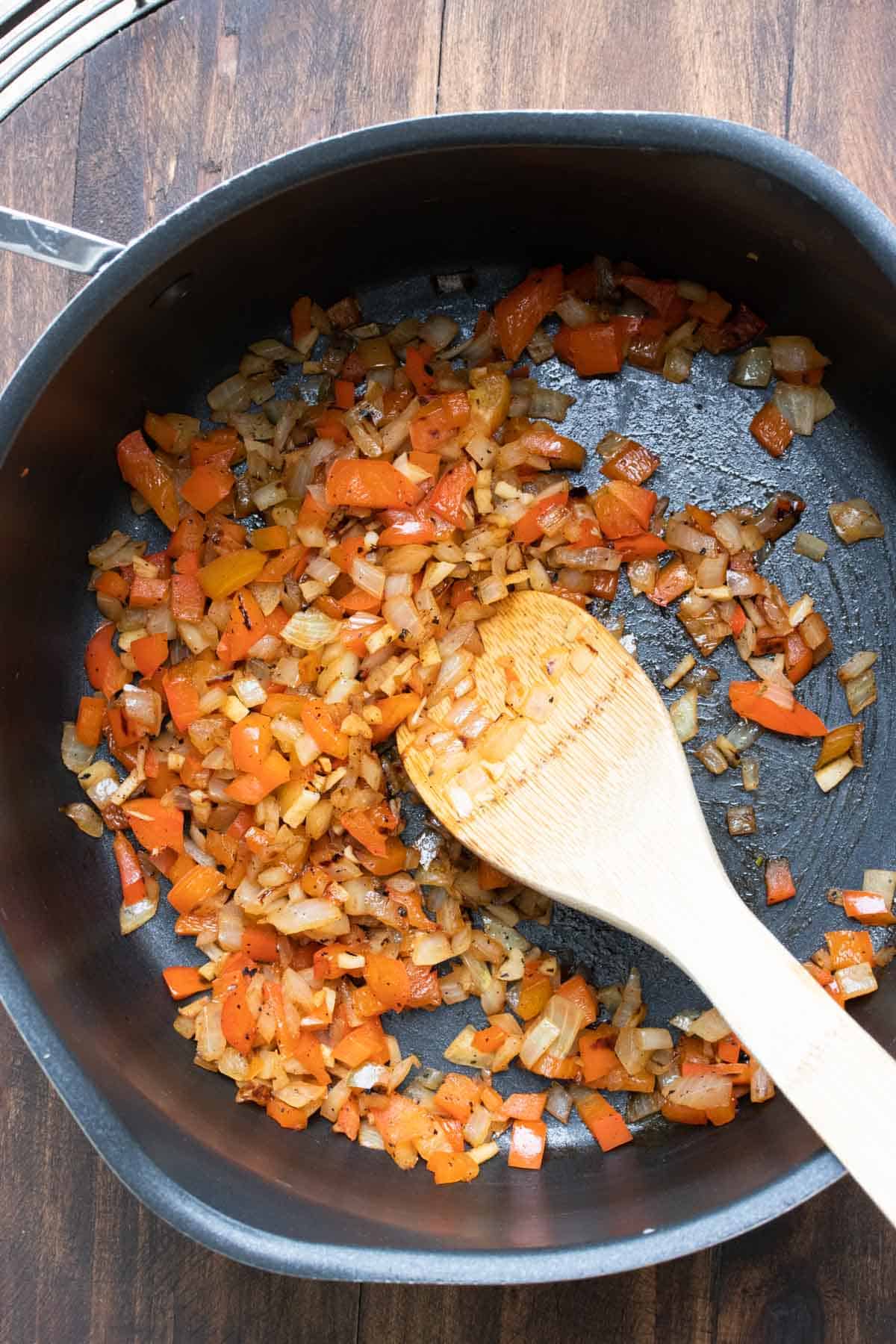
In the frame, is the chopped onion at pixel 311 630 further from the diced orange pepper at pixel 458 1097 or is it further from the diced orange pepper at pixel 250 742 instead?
the diced orange pepper at pixel 458 1097

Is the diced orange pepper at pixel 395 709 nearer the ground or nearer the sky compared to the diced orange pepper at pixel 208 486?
nearer the ground

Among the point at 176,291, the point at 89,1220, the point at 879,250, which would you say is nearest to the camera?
the point at 879,250

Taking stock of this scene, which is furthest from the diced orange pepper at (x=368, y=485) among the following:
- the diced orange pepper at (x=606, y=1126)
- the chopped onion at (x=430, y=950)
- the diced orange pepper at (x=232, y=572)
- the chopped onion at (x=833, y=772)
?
the diced orange pepper at (x=606, y=1126)

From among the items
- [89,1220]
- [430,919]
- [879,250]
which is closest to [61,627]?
[430,919]

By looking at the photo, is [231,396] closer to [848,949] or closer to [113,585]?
[113,585]

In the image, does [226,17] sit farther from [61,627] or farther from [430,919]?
[430,919]

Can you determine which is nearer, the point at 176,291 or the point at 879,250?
the point at 879,250

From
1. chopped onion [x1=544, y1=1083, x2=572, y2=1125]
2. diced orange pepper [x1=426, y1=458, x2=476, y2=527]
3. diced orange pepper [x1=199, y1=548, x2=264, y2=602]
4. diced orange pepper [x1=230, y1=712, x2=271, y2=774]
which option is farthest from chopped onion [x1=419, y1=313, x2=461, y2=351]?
chopped onion [x1=544, y1=1083, x2=572, y2=1125]

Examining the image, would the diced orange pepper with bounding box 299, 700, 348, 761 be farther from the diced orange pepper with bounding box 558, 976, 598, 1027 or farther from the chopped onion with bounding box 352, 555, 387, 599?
the diced orange pepper with bounding box 558, 976, 598, 1027
